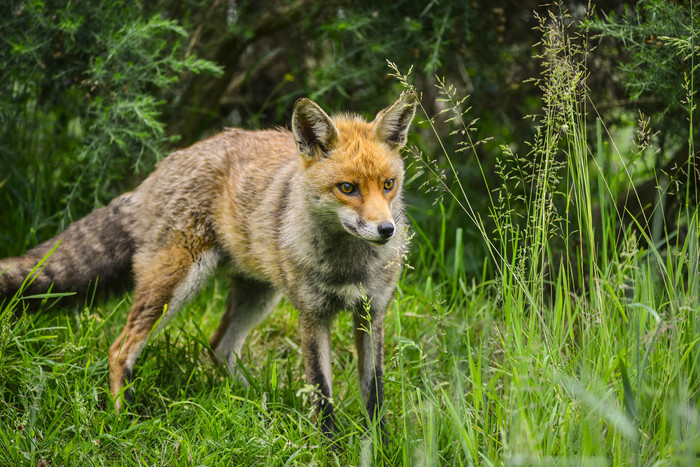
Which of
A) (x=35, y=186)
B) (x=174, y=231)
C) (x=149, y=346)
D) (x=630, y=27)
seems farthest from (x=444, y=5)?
(x=35, y=186)

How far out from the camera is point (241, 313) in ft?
14.2

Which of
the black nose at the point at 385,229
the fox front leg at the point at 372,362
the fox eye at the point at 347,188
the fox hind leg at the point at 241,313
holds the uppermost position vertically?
the fox eye at the point at 347,188

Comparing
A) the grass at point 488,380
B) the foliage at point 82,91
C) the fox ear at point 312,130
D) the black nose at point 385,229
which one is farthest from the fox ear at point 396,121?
the foliage at point 82,91

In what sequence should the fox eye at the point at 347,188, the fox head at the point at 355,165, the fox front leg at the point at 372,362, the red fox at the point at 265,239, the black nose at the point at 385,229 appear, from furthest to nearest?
the fox front leg at the point at 372,362
the red fox at the point at 265,239
the fox eye at the point at 347,188
the fox head at the point at 355,165
the black nose at the point at 385,229

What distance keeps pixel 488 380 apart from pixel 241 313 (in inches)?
72.5

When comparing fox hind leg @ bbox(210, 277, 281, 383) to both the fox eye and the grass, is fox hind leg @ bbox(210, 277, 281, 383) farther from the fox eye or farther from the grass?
the fox eye

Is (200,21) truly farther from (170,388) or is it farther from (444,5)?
(170,388)

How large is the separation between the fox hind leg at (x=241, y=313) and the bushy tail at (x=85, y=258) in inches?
28.2

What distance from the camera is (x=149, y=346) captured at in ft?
12.7

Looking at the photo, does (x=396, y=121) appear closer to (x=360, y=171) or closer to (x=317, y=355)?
(x=360, y=171)

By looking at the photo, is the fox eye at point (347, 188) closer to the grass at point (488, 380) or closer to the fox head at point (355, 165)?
the fox head at point (355, 165)

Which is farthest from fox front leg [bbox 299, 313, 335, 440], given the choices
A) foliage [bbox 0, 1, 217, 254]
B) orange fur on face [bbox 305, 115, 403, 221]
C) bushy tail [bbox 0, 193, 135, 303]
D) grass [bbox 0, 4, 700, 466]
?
foliage [bbox 0, 1, 217, 254]

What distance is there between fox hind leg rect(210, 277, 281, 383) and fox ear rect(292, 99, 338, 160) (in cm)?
123

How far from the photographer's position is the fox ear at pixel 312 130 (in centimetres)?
333
